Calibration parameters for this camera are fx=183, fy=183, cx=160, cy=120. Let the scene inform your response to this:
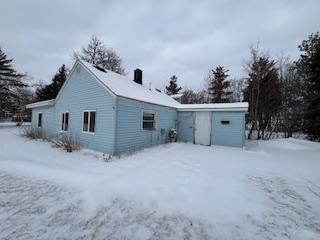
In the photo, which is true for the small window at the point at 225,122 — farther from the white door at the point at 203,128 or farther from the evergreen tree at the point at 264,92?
the evergreen tree at the point at 264,92

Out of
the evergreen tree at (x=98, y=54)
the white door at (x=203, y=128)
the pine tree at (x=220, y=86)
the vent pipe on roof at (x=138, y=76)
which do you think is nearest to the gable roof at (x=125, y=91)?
the white door at (x=203, y=128)

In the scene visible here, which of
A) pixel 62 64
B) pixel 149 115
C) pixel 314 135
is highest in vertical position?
pixel 62 64

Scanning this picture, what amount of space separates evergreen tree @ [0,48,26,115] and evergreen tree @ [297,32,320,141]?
1495 inches

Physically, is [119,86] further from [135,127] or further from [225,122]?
[225,122]

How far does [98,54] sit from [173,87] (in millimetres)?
14493

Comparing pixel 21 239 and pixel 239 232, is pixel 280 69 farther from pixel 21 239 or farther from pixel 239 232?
pixel 21 239

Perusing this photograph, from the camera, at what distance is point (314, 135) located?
16.2m

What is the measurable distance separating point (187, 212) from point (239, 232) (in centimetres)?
97

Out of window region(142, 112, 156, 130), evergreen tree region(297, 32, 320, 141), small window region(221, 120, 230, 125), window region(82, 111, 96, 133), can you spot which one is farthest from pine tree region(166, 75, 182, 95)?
window region(82, 111, 96, 133)

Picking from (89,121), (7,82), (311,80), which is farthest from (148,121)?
(7,82)

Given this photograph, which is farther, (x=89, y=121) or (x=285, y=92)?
(x=285, y=92)

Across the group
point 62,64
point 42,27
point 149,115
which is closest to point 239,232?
point 149,115

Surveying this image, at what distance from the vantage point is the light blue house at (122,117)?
897 cm

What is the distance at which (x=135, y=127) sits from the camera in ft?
32.2
